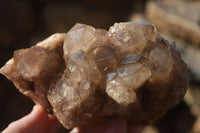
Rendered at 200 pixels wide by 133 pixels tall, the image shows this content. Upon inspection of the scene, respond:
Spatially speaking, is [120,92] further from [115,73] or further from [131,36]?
[131,36]

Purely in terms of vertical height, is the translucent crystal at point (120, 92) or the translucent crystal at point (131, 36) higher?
the translucent crystal at point (131, 36)

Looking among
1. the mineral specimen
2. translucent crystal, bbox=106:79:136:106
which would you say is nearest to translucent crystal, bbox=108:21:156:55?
the mineral specimen

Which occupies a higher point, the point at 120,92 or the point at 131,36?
the point at 131,36

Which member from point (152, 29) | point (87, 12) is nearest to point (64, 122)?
point (152, 29)

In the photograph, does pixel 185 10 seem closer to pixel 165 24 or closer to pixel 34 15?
pixel 165 24

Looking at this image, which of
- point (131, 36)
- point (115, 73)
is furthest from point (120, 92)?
point (131, 36)

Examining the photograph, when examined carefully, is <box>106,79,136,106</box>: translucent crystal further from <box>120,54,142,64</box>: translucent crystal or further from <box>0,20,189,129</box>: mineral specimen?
<box>120,54,142,64</box>: translucent crystal

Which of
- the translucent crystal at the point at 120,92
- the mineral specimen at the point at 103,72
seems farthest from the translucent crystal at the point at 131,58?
the translucent crystal at the point at 120,92

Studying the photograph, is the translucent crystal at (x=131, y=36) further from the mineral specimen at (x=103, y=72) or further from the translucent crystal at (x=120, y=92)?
the translucent crystal at (x=120, y=92)

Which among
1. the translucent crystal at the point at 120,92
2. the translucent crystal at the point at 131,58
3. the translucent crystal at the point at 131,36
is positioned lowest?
the translucent crystal at the point at 120,92
